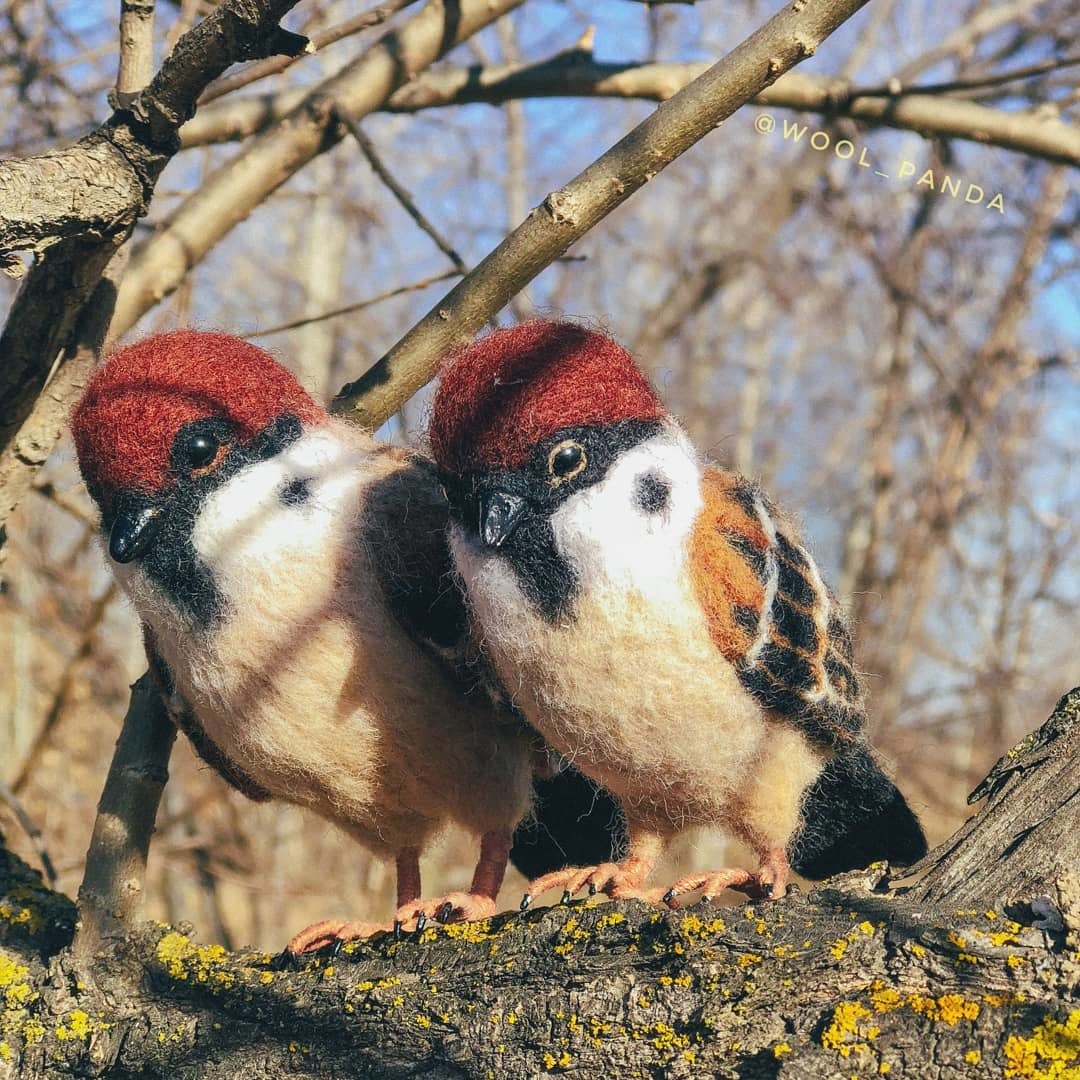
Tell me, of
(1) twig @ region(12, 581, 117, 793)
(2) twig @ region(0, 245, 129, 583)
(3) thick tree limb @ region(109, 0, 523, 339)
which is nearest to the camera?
(2) twig @ region(0, 245, 129, 583)

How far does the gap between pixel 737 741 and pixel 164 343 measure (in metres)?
0.81

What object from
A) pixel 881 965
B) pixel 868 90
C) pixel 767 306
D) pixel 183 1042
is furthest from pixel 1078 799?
pixel 767 306

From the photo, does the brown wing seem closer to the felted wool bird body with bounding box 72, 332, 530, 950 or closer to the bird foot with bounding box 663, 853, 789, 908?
the bird foot with bounding box 663, 853, 789, 908

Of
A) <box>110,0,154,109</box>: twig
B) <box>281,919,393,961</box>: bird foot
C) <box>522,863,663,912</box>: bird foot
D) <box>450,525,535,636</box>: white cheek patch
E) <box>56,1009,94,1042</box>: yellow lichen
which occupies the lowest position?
<box>56,1009,94,1042</box>: yellow lichen

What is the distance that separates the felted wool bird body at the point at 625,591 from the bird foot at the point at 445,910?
102 millimetres

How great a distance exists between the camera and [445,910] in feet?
4.59

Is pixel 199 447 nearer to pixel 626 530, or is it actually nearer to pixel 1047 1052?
pixel 626 530

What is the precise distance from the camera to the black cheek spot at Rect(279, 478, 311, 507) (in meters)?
1.33

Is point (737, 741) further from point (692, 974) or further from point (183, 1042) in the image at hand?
point (183, 1042)

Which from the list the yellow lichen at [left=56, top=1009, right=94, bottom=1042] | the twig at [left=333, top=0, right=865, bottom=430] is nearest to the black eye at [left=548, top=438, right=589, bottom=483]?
the twig at [left=333, top=0, right=865, bottom=430]

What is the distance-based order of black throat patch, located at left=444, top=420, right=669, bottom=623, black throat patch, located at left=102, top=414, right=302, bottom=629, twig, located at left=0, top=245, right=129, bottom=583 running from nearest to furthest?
black throat patch, located at left=444, top=420, right=669, bottom=623 → black throat patch, located at left=102, top=414, right=302, bottom=629 → twig, located at left=0, top=245, right=129, bottom=583

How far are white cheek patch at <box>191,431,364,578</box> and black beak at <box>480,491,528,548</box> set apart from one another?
9.4 inches

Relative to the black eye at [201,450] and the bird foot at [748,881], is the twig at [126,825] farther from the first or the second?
the bird foot at [748,881]

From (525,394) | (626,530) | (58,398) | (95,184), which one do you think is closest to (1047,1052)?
(626,530)
